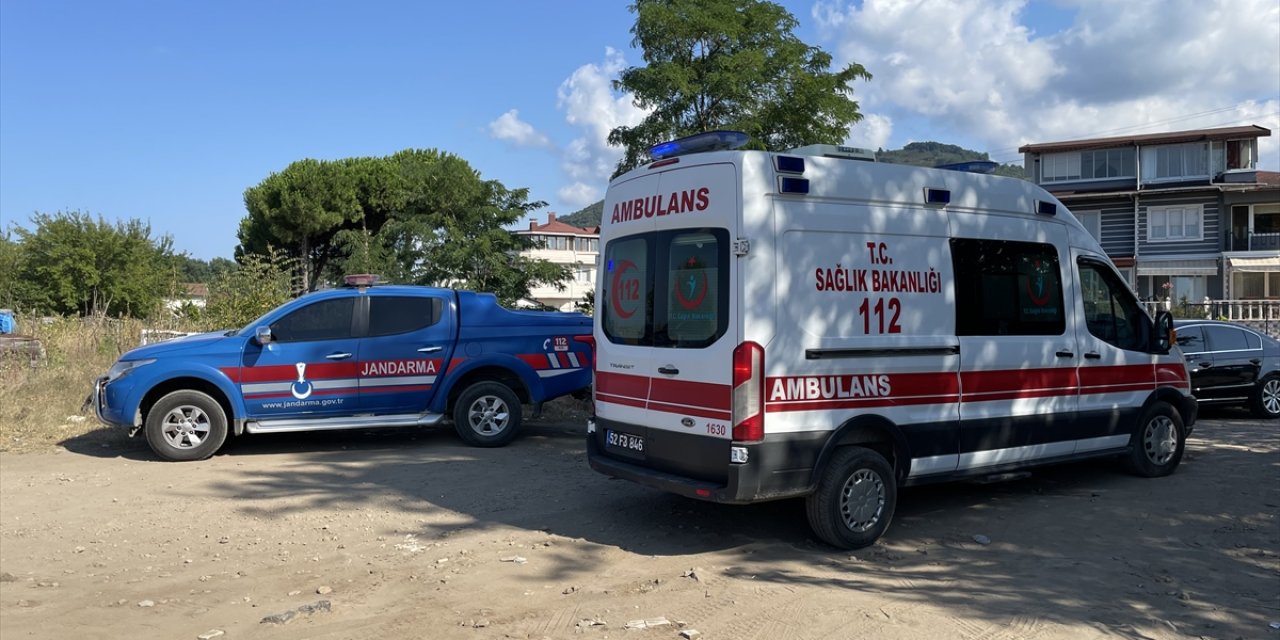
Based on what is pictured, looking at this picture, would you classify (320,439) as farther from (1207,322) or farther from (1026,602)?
(1207,322)

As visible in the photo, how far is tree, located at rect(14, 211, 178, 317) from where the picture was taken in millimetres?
35938

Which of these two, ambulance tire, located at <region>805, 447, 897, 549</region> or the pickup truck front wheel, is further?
the pickup truck front wheel

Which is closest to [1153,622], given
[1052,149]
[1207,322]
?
[1207,322]

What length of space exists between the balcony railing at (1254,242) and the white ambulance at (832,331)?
36247mm

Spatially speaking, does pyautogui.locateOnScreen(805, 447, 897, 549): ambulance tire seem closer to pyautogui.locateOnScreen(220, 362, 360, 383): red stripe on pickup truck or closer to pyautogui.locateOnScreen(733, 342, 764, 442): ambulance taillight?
pyautogui.locateOnScreen(733, 342, 764, 442): ambulance taillight

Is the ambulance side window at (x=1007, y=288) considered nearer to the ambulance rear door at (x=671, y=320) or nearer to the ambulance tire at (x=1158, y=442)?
the ambulance tire at (x=1158, y=442)

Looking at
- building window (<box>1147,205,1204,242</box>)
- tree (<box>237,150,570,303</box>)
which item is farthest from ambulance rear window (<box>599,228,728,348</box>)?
building window (<box>1147,205,1204,242</box>)

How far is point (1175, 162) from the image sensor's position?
3900 cm

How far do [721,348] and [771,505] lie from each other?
90.3 inches

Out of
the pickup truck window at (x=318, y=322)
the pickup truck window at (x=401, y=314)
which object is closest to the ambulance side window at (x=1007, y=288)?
the pickup truck window at (x=401, y=314)

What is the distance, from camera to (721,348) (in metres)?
5.79

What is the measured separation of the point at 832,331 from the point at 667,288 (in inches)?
45.3

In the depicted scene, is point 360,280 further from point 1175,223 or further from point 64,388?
point 1175,223

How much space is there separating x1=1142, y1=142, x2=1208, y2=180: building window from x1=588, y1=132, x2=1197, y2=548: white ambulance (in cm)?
3682
